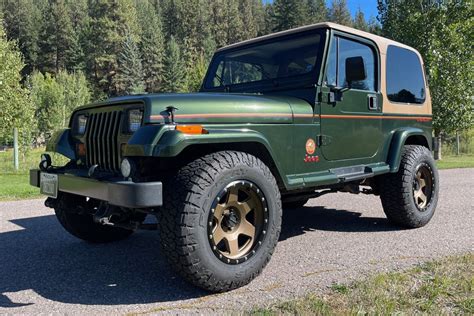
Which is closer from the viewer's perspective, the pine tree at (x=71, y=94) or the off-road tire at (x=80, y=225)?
the off-road tire at (x=80, y=225)

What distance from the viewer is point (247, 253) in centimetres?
320

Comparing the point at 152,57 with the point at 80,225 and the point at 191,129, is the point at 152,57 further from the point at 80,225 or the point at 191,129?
the point at 191,129

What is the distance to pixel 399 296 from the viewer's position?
9.36 feet

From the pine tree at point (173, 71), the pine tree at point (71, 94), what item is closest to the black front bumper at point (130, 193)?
the pine tree at point (71, 94)

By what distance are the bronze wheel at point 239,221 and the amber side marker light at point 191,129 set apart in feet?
1.45

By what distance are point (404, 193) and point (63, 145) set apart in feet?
12.1

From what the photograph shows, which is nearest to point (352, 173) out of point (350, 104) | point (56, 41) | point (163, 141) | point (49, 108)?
point (350, 104)

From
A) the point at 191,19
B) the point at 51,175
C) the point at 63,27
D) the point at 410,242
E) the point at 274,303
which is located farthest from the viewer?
the point at 191,19

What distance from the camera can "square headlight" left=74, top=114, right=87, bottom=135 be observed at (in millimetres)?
3816

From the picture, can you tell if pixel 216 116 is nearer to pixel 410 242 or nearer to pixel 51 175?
pixel 51 175

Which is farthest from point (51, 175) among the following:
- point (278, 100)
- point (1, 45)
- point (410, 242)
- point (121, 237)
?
point (1, 45)

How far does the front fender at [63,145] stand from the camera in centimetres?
388

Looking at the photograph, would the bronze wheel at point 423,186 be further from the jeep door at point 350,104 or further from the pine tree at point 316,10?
the pine tree at point 316,10

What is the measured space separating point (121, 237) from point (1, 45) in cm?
1488
